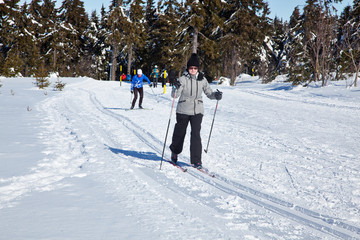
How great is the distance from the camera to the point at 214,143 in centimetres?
642

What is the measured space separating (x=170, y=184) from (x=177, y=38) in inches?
1080

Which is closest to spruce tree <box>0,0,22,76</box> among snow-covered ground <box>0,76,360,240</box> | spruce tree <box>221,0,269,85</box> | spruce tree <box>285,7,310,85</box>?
spruce tree <box>221,0,269,85</box>

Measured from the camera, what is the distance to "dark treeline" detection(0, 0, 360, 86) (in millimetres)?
19031

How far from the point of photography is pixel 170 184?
3.87m

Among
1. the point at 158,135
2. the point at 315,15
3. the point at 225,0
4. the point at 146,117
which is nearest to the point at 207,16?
the point at 225,0

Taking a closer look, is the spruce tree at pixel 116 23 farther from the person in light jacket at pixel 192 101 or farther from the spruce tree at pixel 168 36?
the person in light jacket at pixel 192 101

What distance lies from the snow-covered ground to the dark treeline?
12.8 metres

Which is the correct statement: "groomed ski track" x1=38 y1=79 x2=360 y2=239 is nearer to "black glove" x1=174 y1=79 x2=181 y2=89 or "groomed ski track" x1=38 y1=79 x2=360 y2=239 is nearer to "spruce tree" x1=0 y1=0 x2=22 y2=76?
"black glove" x1=174 y1=79 x2=181 y2=89

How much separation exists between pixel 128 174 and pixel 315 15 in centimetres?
1799

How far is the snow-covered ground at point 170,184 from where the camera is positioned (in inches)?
108

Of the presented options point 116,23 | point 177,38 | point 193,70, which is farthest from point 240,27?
point 193,70

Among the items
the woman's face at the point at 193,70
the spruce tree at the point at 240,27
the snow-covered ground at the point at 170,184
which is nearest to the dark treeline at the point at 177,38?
the spruce tree at the point at 240,27

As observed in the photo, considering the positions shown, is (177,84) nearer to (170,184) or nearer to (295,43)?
(170,184)

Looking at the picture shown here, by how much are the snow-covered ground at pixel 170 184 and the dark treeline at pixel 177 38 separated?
1284 centimetres
